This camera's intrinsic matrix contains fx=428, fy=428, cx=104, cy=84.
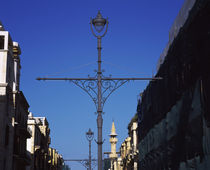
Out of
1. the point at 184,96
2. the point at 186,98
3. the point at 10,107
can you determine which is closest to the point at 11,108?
the point at 10,107

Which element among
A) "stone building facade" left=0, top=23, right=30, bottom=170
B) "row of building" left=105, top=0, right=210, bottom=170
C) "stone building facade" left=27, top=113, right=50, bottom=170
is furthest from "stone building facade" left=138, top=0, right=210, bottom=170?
"stone building facade" left=27, top=113, right=50, bottom=170

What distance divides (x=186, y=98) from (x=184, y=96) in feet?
1.37

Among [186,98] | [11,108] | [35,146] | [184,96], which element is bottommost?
[186,98]

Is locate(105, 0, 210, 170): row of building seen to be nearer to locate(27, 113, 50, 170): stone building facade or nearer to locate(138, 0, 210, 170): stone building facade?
locate(138, 0, 210, 170): stone building facade

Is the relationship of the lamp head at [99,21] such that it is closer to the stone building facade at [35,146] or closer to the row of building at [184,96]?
the row of building at [184,96]

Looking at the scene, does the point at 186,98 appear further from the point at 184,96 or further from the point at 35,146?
the point at 35,146

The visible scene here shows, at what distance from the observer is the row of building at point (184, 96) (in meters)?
19.3

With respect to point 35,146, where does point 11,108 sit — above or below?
above

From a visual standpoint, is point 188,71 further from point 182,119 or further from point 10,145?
point 10,145

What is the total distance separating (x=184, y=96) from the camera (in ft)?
74.5

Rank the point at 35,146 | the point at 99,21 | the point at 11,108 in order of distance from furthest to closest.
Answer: the point at 35,146 < the point at 11,108 < the point at 99,21

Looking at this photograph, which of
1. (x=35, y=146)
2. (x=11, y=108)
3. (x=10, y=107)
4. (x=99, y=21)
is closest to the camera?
(x=99, y=21)

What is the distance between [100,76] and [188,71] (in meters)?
5.91

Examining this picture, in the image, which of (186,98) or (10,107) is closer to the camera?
(186,98)
